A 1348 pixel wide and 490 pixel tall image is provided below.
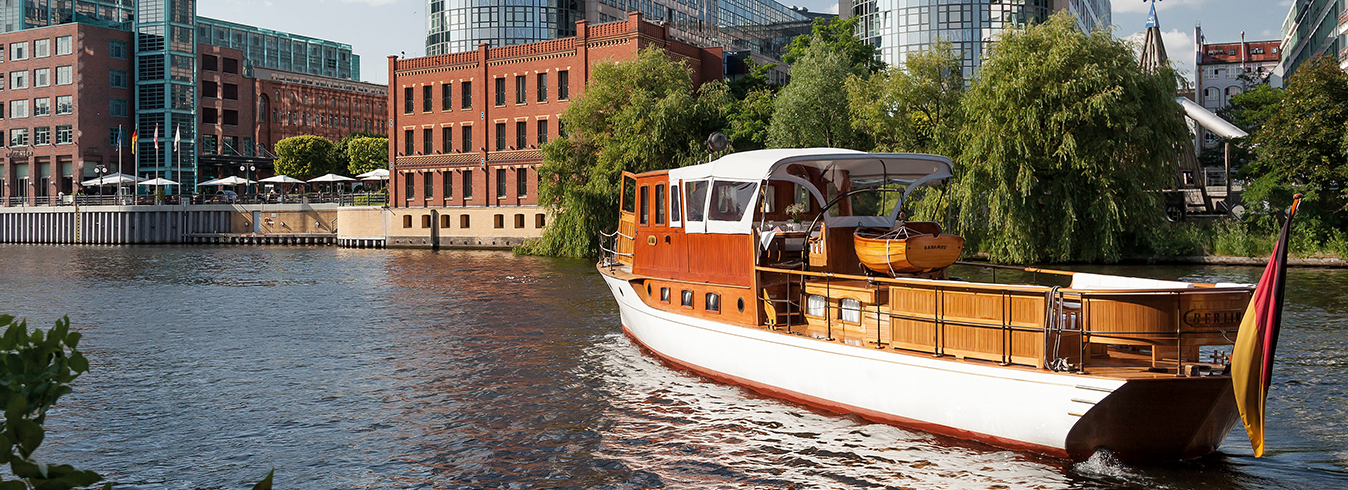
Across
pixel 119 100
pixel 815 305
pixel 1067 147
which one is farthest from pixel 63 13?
pixel 815 305

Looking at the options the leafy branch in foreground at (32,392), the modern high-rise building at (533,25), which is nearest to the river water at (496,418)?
the leafy branch in foreground at (32,392)

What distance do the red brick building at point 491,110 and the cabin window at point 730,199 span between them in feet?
155

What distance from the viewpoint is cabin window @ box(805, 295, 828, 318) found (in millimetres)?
15875

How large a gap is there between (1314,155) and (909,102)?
17.9 m

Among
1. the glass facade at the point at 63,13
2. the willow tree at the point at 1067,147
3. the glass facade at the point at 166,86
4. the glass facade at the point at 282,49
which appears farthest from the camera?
the glass facade at the point at 282,49

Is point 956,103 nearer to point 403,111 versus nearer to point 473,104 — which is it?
point 473,104

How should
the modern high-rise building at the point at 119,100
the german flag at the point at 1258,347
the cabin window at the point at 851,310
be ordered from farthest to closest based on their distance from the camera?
the modern high-rise building at the point at 119,100
the cabin window at the point at 851,310
the german flag at the point at 1258,347

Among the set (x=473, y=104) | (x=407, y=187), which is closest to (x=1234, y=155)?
(x=473, y=104)

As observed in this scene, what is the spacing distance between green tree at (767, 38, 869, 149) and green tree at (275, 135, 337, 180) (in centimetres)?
6977

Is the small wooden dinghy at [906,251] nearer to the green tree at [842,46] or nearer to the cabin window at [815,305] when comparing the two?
the cabin window at [815,305]

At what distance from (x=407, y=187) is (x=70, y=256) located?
2262cm

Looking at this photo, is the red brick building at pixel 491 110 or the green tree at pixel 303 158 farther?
the green tree at pixel 303 158

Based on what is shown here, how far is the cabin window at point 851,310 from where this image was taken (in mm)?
15195

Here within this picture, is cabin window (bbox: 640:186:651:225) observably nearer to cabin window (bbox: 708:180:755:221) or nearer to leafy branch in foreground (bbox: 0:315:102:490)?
cabin window (bbox: 708:180:755:221)
